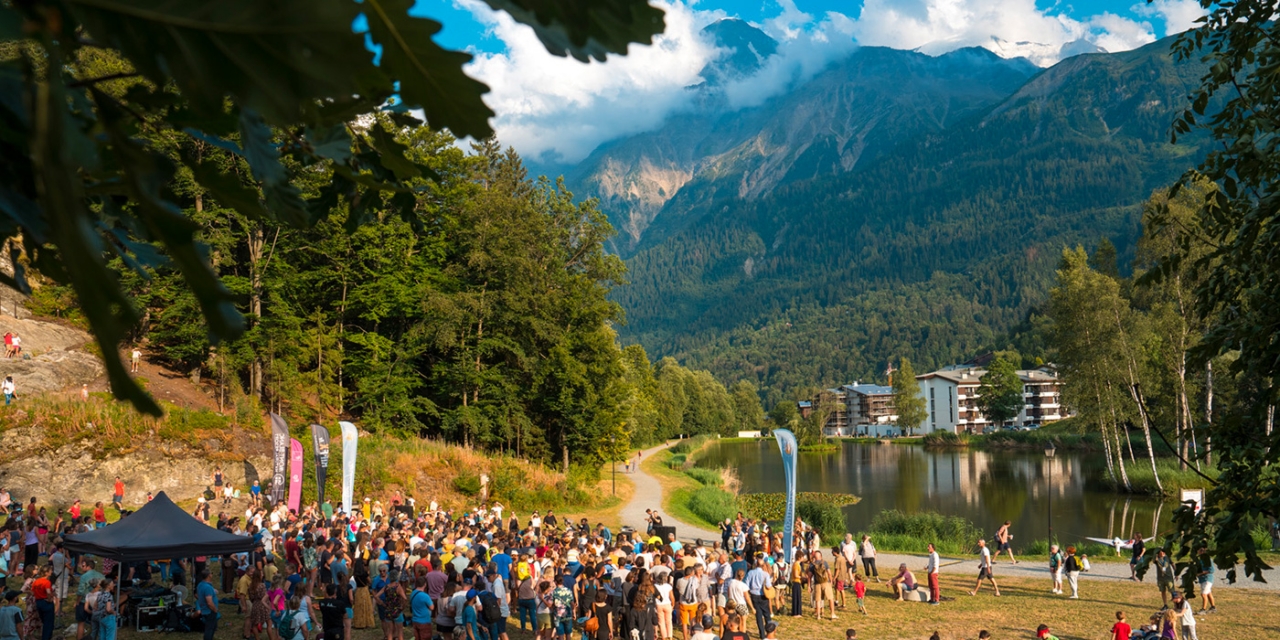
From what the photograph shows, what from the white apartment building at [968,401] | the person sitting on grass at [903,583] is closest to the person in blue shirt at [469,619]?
the person sitting on grass at [903,583]

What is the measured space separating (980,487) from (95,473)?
42.9 meters

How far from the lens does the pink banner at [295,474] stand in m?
23.2

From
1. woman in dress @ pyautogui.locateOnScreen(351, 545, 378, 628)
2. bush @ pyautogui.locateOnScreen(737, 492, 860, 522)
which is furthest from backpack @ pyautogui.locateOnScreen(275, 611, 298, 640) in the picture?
bush @ pyautogui.locateOnScreen(737, 492, 860, 522)

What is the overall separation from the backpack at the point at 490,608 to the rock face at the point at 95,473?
1667 cm

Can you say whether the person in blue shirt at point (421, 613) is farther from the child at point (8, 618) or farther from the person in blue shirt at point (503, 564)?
the child at point (8, 618)

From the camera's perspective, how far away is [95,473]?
23.9 meters

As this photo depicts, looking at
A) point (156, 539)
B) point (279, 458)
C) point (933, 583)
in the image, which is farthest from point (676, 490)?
point (156, 539)

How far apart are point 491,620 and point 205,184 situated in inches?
469

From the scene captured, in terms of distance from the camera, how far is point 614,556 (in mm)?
15133

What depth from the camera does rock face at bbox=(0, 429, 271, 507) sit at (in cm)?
2295

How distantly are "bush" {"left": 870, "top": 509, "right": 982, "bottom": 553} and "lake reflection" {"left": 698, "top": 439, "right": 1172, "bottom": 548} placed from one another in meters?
2.24

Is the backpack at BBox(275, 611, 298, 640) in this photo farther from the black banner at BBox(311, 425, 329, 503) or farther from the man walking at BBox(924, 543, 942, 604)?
the black banner at BBox(311, 425, 329, 503)

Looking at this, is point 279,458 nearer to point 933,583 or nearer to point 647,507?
point 647,507

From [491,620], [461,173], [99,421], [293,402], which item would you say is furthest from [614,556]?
[461,173]
